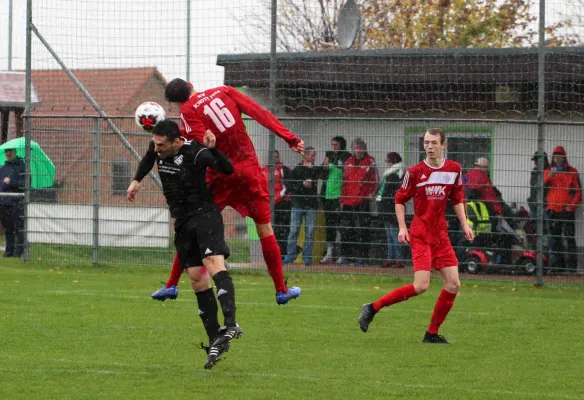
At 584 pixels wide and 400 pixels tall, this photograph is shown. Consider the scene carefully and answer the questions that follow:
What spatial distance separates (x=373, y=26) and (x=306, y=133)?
7706 millimetres

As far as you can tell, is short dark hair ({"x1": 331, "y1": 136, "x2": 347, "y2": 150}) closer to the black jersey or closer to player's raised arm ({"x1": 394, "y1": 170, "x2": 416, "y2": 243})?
player's raised arm ({"x1": 394, "y1": 170, "x2": 416, "y2": 243})

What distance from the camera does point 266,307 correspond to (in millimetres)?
12969

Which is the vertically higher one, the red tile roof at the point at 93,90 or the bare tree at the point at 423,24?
the bare tree at the point at 423,24

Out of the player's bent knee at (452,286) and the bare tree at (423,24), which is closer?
the player's bent knee at (452,286)

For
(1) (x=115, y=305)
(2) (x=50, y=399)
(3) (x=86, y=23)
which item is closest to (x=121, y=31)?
(3) (x=86, y=23)

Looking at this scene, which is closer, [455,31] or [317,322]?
[317,322]

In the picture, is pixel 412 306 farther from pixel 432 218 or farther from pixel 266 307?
pixel 432 218

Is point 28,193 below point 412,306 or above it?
above

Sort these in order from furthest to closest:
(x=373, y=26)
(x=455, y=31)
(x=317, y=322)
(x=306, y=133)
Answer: (x=455, y=31) → (x=373, y=26) → (x=306, y=133) → (x=317, y=322)

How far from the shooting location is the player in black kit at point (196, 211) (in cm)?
842

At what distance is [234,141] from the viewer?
9859 millimetres

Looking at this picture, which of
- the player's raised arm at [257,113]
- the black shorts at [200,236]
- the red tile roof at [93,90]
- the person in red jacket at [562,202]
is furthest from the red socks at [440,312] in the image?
the red tile roof at [93,90]

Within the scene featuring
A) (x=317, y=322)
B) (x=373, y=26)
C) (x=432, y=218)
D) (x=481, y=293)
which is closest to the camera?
(x=432, y=218)

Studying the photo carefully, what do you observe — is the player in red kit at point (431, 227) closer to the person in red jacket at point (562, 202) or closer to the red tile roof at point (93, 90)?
the person in red jacket at point (562, 202)
